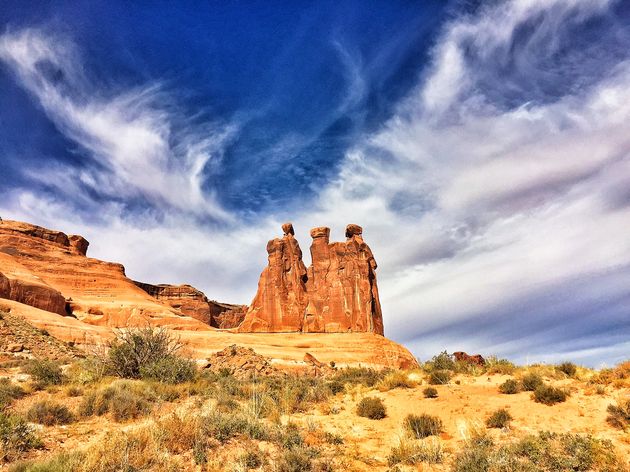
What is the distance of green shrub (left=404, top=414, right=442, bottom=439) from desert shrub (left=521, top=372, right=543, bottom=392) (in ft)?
12.9

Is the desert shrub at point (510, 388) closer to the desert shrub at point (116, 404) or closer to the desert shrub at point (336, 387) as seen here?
the desert shrub at point (336, 387)

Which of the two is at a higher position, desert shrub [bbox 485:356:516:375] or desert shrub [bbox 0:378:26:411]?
desert shrub [bbox 485:356:516:375]

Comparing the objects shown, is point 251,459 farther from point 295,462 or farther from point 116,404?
point 116,404

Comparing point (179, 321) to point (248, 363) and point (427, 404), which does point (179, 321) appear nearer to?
point (248, 363)

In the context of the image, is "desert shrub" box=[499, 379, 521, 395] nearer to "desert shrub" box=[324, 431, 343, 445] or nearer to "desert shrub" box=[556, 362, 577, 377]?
"desert shrub" box=[556, 362, 577, 377]

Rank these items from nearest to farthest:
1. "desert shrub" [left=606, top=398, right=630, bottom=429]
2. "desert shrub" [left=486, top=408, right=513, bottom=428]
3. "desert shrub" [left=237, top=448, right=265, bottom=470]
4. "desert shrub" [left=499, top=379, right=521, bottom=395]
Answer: "desert shrub" [left=237, top=448, right=265, bottom=470] → "desert shrub" [left=606, top=398, right=630, bottom=429] → "desert shrub" [left=486, top=408, right=513, bottom=428] → "desert shrub" [left=499, top=379, right=521, bottom=395]

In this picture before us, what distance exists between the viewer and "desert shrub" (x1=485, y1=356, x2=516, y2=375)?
55.5ft

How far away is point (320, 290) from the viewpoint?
79.1 meters

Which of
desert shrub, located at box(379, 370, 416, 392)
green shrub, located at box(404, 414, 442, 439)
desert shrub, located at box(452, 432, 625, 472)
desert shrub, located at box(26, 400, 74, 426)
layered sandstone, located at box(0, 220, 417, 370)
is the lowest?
desert shrub, located at box(452, 432, 625, 472)

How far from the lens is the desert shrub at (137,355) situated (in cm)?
1675

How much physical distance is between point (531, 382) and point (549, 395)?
4.99 feet

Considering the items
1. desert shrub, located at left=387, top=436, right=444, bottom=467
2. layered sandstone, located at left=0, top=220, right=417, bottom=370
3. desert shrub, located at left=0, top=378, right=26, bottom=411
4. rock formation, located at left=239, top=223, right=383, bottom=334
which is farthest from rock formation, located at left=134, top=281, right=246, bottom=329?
desert shrub, located at left=387, top=436, right=444, bottom=467

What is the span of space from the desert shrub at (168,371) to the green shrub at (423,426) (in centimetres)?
905

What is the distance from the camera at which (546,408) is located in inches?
465
